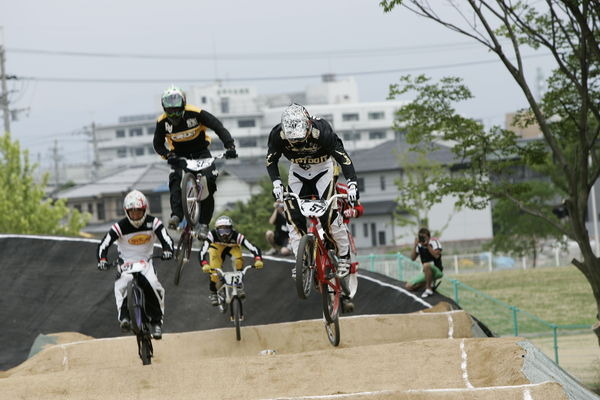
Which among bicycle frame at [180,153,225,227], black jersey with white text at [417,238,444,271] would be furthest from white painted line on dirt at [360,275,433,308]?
bicycle frame at [180,153,225,227]

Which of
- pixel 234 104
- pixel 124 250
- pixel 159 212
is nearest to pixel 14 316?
pixel 124 250

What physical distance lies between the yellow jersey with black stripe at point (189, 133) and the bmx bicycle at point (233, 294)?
2161 millimetres

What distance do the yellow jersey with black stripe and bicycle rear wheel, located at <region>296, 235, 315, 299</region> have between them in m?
2.95

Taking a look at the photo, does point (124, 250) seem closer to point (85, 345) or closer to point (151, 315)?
point (151, 315)

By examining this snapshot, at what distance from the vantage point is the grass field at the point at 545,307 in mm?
23312

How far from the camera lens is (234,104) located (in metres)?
146

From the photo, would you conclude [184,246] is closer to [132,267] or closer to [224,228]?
[224,228]

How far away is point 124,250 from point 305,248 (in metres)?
2.80

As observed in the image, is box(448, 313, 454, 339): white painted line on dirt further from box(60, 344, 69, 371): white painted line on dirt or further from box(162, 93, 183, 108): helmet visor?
box(60, 344, 69, 371): white painted line on dirt

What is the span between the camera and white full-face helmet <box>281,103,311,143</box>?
512 inches

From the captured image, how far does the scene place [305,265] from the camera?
Answer: 512 inches

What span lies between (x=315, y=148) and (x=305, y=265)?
5.20ft

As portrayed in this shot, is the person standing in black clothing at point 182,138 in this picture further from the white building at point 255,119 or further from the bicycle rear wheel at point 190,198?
the white building at point 255,119

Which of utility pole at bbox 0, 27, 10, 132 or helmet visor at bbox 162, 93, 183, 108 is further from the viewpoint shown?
utility pole at bbox 0, 27, 10, 132
